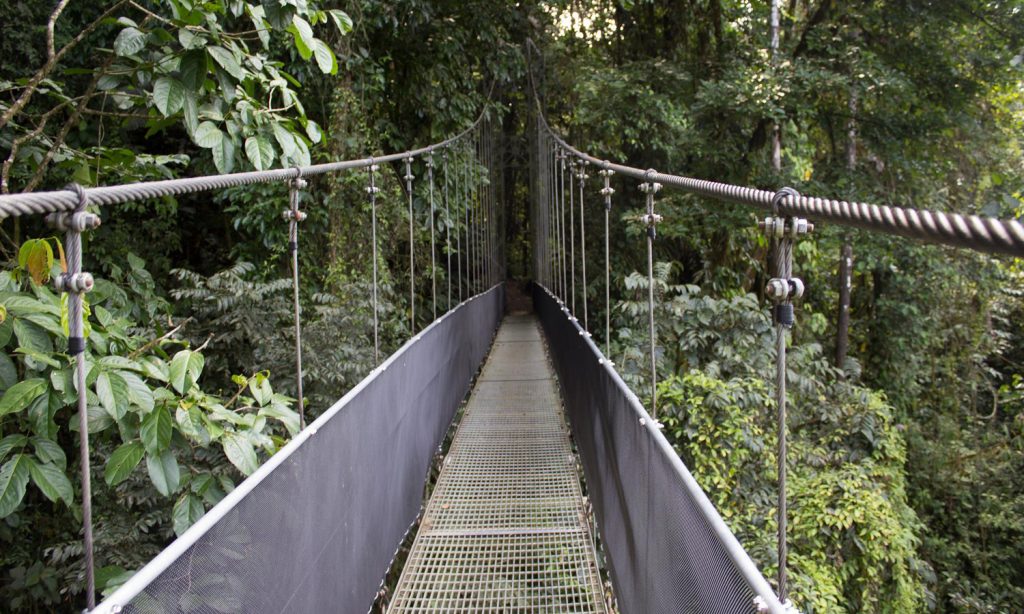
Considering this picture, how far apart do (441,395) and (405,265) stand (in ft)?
10.2

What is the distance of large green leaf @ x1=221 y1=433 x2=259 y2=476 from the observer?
1432mm

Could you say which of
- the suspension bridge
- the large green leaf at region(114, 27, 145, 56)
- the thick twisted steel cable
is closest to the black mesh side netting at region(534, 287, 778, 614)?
the suspension bridge

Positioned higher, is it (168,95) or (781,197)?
(168,95)

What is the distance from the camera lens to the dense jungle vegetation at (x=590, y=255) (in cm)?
167

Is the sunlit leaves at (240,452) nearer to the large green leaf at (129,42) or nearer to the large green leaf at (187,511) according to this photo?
the large green leaf at (187,511)

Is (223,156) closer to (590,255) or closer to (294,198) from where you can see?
(294,198)

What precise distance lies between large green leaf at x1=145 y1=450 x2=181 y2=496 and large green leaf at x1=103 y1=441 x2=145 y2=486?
27 mm

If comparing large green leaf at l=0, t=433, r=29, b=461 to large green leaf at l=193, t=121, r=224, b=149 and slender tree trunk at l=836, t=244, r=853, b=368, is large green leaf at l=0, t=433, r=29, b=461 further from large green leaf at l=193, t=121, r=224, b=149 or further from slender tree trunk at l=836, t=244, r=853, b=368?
slender tree trunk at l=836, t=244, r=853, b=368

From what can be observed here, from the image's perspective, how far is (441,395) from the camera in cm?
367

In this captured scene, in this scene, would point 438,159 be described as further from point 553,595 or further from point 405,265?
point 553,595

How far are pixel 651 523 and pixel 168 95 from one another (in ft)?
4.48

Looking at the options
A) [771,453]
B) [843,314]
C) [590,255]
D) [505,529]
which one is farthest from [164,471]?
[843,314]

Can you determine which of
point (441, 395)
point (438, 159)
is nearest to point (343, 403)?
point (441, 395)

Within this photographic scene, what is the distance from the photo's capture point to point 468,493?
10.8 ft
